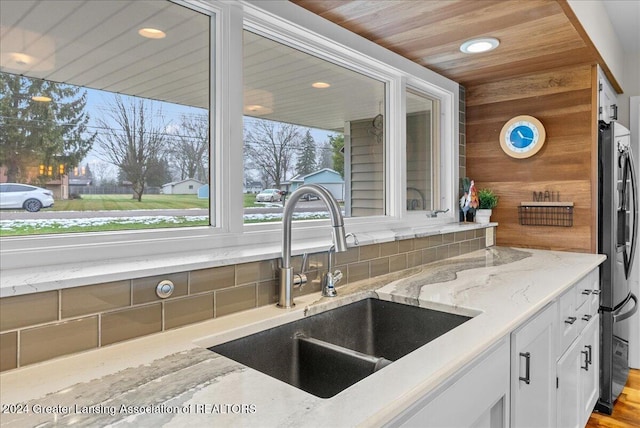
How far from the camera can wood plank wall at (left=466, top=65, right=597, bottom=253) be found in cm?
250

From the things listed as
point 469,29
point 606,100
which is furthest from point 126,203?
point 606,100

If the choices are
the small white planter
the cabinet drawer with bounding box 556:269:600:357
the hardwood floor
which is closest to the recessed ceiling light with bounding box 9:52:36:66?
the cabinet drawer with bounding box 556:269:600:357

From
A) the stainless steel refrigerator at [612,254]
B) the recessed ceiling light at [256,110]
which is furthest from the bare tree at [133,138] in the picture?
the stainless steel refrigerator at [612,254]

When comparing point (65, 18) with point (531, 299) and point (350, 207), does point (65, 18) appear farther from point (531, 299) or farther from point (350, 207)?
point (531, 299)

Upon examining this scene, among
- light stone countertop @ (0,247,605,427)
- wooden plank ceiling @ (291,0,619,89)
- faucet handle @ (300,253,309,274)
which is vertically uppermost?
wooden plank ceiling @ (291,0,619,89)

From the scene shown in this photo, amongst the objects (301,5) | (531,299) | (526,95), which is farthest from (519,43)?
(531,299)

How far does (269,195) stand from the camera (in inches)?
67.7

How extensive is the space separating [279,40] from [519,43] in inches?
50.2

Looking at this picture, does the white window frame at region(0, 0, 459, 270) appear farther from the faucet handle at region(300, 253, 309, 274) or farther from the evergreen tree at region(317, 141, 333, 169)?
the evergreen tree at region(317, 141, 333, 169)

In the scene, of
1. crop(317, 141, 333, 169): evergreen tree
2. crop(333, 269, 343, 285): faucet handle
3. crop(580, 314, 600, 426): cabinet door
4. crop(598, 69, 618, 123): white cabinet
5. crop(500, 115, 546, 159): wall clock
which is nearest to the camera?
crop(333, 269, 343, 285): faucet handle

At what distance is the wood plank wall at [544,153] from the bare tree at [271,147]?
5.31 feet

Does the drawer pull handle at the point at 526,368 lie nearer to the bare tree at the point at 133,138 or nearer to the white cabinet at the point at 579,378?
the white cabinet at the point at 579,378

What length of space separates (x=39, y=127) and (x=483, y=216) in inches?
96.8

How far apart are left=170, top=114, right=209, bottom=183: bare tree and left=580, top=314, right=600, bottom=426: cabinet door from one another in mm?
1988
